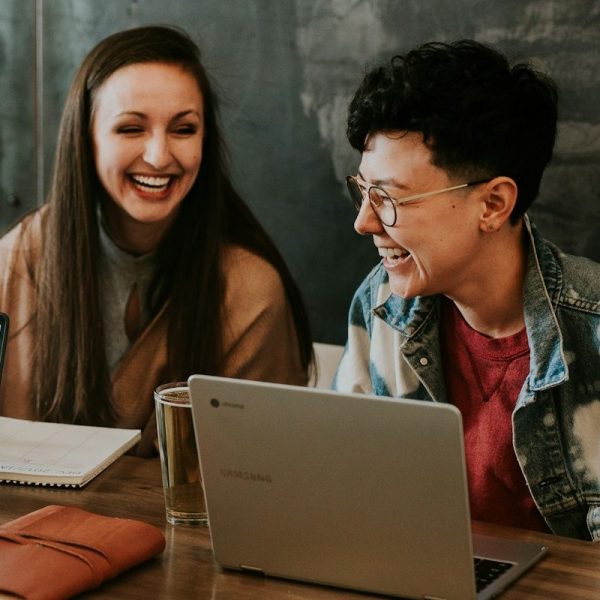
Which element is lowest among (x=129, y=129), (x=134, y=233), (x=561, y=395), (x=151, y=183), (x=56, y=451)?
(x=56, y=451)

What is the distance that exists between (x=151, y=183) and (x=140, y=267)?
0.61 feet

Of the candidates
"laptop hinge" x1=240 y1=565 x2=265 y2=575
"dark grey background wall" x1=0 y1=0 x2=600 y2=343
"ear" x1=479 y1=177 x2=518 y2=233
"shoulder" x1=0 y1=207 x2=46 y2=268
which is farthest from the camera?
"shoulder" x1=0 y1=207 x2=46 y2=268

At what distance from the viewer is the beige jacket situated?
7.58 ft

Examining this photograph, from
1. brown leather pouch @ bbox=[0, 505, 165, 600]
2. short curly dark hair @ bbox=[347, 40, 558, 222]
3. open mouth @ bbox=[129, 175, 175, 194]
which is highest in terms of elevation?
short curly dark hair @ bbox=[347, 40, 558, 222]

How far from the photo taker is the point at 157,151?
2.28 metres

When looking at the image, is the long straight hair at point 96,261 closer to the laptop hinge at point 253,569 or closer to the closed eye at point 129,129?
the closed eye at point 129,129

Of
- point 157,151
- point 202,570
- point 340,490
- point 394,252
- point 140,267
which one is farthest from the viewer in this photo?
point 140,267

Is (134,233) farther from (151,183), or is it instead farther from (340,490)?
(340,490)

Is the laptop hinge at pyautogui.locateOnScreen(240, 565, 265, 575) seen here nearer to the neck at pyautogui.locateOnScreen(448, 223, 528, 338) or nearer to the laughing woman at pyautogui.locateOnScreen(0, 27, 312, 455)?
the neck at pyautogui.locateOnScreen(448, 223, 528, 338)

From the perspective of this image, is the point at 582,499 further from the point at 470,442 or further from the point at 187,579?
the point at 187,579

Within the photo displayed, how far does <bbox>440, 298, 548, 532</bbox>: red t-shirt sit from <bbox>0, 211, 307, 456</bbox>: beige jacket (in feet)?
1.90

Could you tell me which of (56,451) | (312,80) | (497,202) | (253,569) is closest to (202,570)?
(253,569)

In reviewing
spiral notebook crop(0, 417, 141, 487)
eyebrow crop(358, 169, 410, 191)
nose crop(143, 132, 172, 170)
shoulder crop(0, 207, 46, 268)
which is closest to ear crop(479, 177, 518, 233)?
eyebrow crop(358, 169, 410, 191)

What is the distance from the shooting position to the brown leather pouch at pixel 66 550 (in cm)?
125
